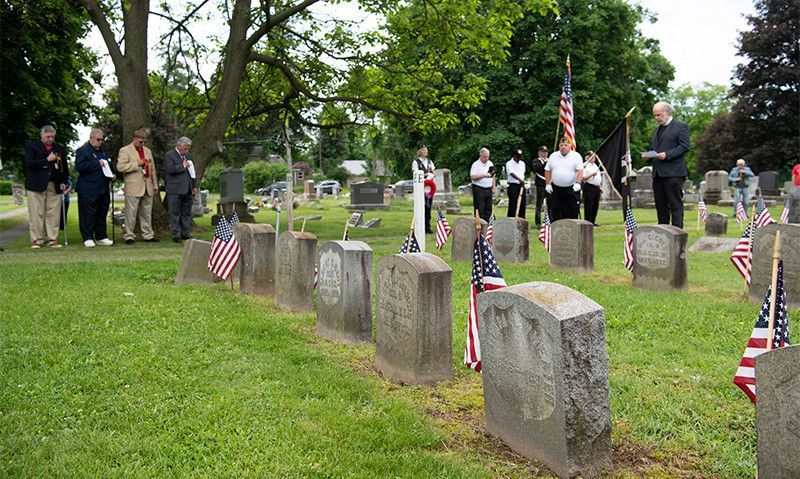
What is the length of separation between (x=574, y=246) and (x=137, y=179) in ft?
28.5

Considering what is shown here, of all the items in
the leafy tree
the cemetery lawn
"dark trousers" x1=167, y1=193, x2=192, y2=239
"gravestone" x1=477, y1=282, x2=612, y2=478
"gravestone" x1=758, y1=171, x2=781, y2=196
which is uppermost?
the leafy tree

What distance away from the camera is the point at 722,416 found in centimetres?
430

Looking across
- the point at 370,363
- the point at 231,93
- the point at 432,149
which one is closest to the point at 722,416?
the point at 370,363

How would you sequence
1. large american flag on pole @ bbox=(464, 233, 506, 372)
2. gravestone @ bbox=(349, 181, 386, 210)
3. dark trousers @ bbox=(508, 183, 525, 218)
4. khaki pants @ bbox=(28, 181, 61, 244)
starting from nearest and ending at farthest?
large american flag on pole @ bbox=(464, 233, 506, 372) → khaki pants @ bbox=(28, 181, 61, 244) → dark trousers @ bbox=(508, 183, 525, 218) → gravestone @ bbox=(349, 181, 386, 210)

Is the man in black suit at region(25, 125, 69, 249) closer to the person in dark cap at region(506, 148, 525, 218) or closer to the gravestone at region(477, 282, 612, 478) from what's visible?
the person in dark cap at region(506, 148, 525, 218)

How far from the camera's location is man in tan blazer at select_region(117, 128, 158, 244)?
13695 millimetres

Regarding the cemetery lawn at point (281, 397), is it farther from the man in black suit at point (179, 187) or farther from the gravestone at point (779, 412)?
the man in black suit at point (179, 187)

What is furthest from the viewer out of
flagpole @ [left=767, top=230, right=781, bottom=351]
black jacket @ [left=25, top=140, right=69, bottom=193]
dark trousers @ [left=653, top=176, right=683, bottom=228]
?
black jacket @ [left=25, top=140, right=69, bottom=193]

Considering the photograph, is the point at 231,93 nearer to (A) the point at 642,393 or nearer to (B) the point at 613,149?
(B) the point at 613,149

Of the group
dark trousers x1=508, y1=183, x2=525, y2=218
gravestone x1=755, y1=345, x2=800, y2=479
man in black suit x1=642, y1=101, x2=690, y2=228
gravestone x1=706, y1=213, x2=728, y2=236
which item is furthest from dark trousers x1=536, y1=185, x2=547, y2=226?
gravestone x1=755, y1=345, x2=800, y2=479

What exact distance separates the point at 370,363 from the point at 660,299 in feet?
13.1

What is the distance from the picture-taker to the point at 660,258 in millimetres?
8961

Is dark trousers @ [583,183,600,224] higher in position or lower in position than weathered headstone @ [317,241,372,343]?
higher

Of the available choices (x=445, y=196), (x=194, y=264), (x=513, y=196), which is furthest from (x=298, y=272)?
(x=445, y=196)
